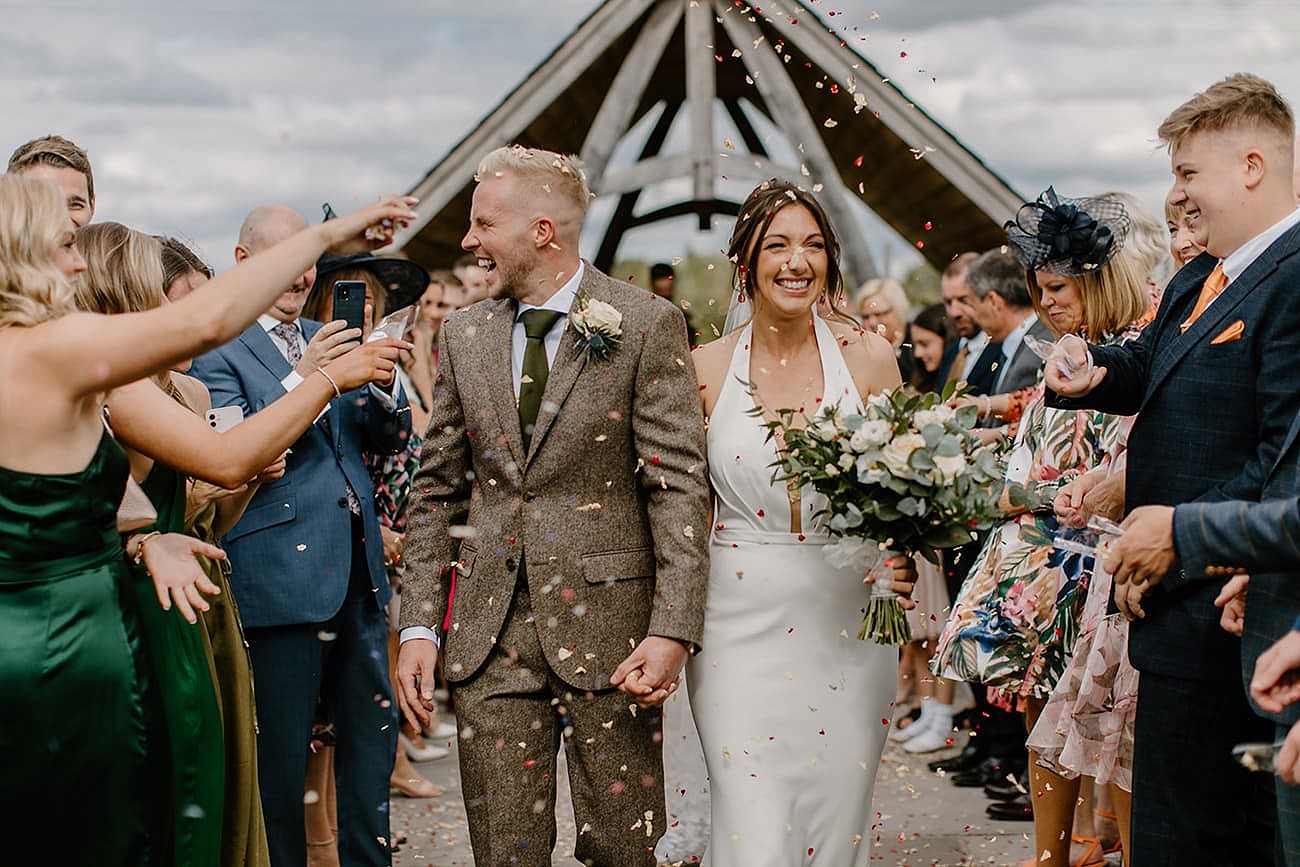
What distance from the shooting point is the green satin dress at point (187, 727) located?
319 centimetres

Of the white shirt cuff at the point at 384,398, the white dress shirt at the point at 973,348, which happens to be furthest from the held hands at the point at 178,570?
the white dress shirt at the point at 973,348

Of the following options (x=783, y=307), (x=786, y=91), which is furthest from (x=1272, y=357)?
(x=786, y=91)

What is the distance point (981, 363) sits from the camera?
22.9 ft

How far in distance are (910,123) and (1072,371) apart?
260 inches

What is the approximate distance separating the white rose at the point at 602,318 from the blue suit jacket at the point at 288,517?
1.35 m

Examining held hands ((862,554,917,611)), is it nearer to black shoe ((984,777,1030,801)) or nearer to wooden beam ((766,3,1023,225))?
black shoe ((984,777,1030,801))

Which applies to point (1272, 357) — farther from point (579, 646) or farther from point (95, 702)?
point (95, 702)

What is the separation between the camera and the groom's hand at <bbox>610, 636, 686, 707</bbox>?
342 cm

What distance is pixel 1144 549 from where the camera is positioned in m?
2.85

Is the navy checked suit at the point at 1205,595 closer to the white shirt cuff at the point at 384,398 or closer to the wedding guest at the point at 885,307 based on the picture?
the white shirt cuff at the point at 384,398

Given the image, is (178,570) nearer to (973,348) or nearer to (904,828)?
(904,828)

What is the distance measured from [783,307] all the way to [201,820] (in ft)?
7.13

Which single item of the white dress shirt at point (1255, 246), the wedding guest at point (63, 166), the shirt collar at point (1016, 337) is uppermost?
the wedding guest at point (63, 166)

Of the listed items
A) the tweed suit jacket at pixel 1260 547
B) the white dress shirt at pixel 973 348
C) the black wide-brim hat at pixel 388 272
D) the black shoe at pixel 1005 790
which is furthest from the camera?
the white dress shirt at pixel 973 348
